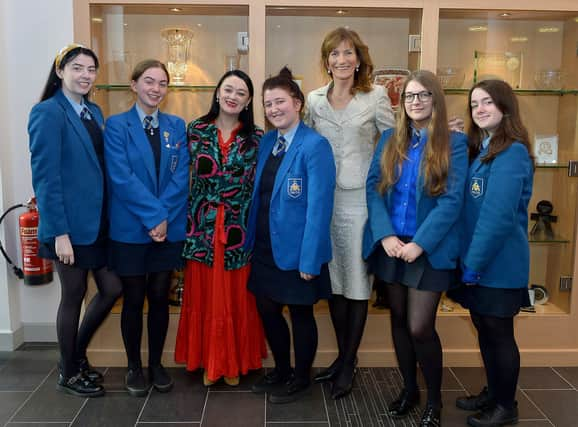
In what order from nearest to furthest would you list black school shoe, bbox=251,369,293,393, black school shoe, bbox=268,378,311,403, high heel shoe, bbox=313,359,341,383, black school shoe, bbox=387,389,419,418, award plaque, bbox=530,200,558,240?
black school shoe, bbox=387,389,419,418 → black school shoe, bbox=268,378,311,403 → black school shoe, bbox=251,369,293,393 → high heel shoe, bbox=313,359,341,383 → award plaque, bbox=530,200,558,240

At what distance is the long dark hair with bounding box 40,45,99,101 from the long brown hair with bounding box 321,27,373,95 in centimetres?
114

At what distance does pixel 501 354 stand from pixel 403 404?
539mm

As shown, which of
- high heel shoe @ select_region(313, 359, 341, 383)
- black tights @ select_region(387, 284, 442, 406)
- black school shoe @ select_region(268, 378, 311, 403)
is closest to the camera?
black tights @ select_region(387, 284, 442, 406)

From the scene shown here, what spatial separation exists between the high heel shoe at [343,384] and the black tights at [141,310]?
0.96 metres

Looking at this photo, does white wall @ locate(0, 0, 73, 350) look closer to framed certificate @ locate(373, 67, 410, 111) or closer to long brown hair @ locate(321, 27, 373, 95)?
long brown hair @ locate(321, 27, 373, 95)

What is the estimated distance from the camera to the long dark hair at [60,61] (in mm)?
2578

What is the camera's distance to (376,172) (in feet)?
8.35

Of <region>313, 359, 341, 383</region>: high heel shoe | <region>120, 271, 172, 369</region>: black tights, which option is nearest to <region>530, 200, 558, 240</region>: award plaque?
<region>313, 359, 341, 383</region>: high heel shoe

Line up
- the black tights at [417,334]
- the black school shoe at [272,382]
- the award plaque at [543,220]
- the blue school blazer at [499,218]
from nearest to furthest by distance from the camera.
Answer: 1. the blue school blazer at [499,218]
2. the black tights at [417,334]
3. the black school shoe at [272,382]
4. the award plaque at [543,220]

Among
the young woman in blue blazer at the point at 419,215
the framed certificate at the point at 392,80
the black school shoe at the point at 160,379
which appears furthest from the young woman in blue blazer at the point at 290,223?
the framed certificate at the point at 392,80

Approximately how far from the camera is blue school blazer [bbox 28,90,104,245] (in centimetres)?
250

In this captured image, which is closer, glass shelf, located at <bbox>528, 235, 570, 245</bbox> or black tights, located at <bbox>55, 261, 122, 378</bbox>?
black tights, located at <bbox>55, 261, 122, 378</bbox>

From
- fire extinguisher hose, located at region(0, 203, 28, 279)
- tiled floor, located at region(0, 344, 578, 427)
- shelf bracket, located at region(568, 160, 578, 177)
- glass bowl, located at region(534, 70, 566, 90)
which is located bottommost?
tiled floor, located at region(0, 344, 578, 427)

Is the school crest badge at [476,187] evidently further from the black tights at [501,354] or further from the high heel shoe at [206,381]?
the high heel shoe at [206,381]
